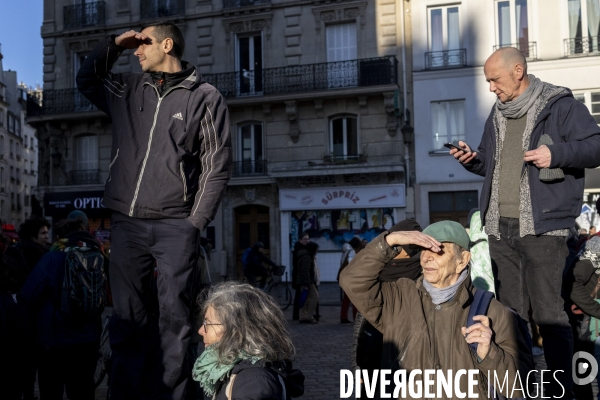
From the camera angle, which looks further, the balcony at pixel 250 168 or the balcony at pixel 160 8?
the balcony at pixel 160 8

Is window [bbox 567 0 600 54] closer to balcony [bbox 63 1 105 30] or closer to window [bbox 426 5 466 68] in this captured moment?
window [bbox 426 5 466 68]

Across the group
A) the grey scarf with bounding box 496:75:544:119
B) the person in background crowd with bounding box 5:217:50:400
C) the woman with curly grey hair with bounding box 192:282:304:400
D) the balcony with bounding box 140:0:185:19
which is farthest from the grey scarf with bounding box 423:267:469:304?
the balcony with bounding box 140:0:185:19

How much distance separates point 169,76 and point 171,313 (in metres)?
1.43

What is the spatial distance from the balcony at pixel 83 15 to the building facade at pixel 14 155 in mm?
41727

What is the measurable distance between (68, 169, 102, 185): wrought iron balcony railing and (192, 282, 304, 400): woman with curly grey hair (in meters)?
29.1

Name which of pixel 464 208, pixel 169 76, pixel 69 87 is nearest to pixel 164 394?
pixel 169 76

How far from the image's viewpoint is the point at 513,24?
86.0ft

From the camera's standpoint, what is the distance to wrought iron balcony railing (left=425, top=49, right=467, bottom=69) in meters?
26.7

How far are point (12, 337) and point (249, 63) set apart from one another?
24694 mm

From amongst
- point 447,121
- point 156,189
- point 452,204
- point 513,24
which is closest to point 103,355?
point 156,189

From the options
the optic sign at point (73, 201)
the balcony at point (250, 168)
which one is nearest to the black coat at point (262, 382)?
the balcony at point (250, 168)

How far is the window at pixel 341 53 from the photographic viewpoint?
90.8ft

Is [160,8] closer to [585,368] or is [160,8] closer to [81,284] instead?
[81,284]

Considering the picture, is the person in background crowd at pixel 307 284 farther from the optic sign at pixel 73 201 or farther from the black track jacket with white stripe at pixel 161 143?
the optic sign at pixel 73 201
